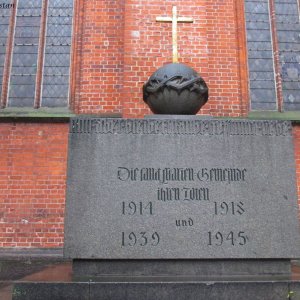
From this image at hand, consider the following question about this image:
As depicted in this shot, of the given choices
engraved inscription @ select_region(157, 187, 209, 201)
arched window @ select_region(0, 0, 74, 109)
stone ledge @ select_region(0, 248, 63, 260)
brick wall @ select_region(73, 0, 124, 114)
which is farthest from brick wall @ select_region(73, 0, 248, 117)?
engraved inscription @ select_region(157, 187, 209, 201)

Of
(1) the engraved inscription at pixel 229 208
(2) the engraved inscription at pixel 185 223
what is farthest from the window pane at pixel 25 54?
(1) the engraved inscription at pixel 229 208

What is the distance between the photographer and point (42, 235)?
6.88 metres

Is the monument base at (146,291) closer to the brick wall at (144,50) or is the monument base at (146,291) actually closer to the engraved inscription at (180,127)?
the engraved inscription at (180,127)

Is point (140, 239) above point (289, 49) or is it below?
below

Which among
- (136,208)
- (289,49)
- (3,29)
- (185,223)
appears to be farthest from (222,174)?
(3,29)

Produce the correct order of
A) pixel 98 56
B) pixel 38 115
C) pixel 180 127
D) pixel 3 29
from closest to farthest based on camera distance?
pixel 180 127
pixel 38 115
pixel 98 56
pixel 3 29

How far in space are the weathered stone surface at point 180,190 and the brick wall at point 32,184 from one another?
11.4ft

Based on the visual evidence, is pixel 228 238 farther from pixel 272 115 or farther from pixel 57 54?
pixel 57 54

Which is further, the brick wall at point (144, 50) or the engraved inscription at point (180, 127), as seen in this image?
the brick wall at point (144, 50)

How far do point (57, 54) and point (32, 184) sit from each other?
2.86 meters

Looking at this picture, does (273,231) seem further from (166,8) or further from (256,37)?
(256,37)

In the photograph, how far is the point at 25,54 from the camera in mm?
8219

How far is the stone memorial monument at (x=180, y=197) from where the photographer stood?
358 cm

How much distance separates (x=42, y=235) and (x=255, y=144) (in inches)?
175
